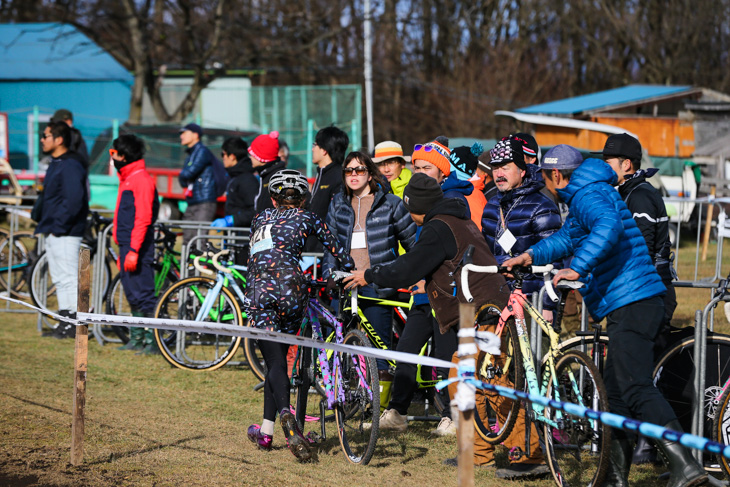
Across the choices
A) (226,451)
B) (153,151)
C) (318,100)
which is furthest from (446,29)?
(226,451)

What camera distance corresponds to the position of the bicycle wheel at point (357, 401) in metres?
5.79

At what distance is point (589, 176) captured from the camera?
17.6 ft

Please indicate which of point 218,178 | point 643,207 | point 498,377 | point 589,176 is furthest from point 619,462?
point 218,178

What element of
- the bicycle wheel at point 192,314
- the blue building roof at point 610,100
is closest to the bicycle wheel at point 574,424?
the bicycle wheel at point 192,314

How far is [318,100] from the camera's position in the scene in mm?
28922

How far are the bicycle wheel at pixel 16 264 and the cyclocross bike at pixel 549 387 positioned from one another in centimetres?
822

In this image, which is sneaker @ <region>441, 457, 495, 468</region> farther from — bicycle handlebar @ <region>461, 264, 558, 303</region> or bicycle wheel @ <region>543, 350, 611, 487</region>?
bicycle handlebar @ <region>461, 264, 558, 303</region>

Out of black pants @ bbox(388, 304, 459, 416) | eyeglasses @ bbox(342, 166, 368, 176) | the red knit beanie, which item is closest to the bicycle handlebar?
black pants @ bbox(388, 304, 459, 416)

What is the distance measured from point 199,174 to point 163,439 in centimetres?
529

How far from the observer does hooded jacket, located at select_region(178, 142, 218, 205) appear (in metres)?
11.1

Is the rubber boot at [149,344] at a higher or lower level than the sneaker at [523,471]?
lower

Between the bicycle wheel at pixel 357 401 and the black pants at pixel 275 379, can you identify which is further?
the black pants at pixel 275 379

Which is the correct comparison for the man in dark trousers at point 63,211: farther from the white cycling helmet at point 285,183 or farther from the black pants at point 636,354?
the black pants at point 636,354

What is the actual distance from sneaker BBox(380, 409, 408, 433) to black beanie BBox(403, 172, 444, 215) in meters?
1.58
